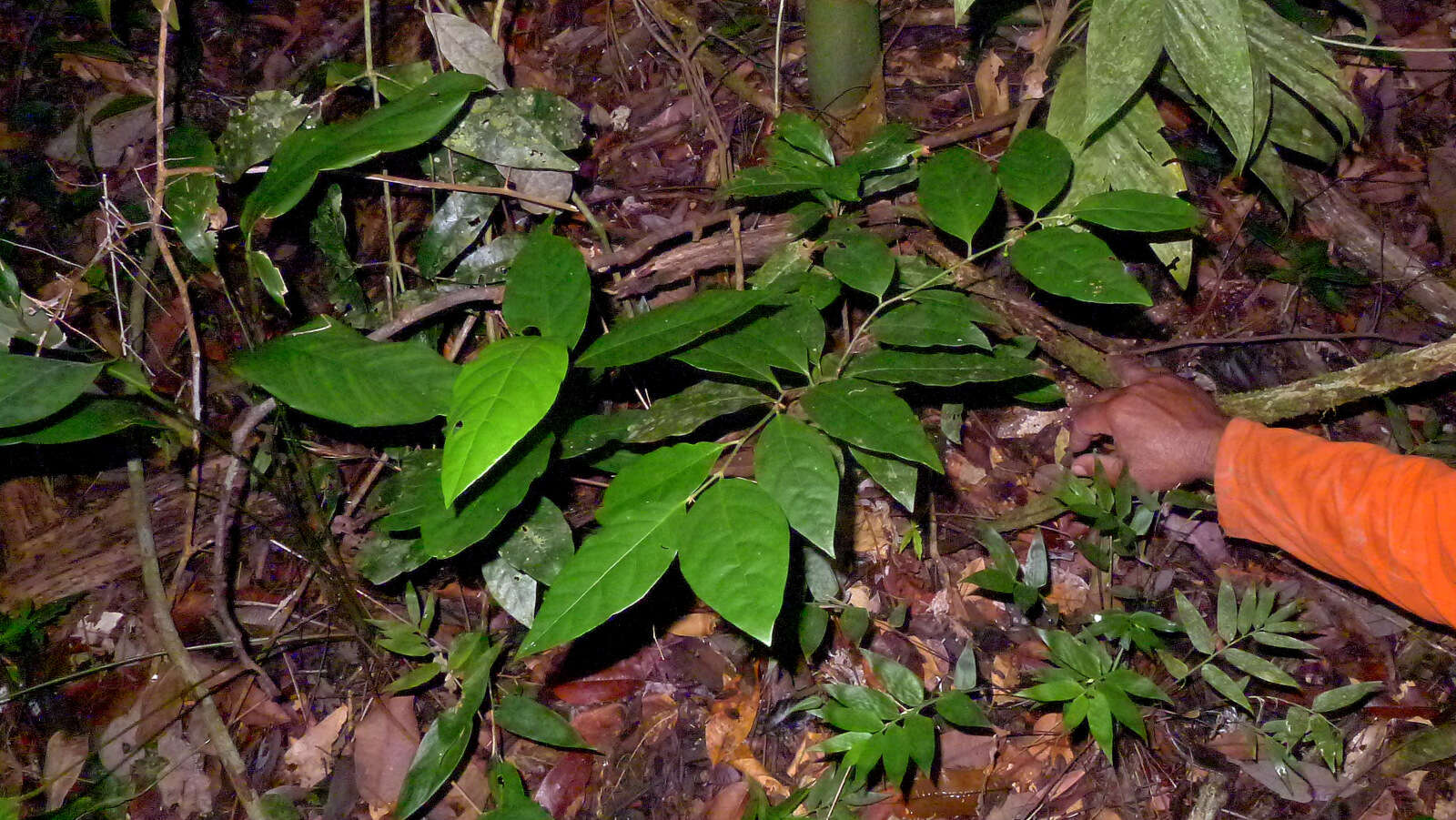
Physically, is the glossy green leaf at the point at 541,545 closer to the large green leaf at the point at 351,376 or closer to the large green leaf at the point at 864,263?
the large green leaf at the point at 351,376

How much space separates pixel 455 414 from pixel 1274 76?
1804 mm

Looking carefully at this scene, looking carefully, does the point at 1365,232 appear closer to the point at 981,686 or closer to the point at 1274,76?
the point at 1274,76

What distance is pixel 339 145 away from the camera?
57.6 inches

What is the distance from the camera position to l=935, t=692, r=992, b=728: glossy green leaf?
1.81 m

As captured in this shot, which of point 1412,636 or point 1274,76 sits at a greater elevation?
point 1274,76

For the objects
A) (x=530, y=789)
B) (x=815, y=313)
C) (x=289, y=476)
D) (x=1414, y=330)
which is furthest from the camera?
(x=1414, y=330)

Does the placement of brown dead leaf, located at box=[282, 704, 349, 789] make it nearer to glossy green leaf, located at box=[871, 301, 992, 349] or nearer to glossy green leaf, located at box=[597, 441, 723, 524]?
glossy green leaf, located at box=[597, 441, 723, 524]

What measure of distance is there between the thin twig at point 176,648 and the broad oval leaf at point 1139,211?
219 centimetres

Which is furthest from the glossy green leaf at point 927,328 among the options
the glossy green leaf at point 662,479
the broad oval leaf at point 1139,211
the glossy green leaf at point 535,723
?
the glossy green leaf at point 535,723

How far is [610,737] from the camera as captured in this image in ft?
6.51

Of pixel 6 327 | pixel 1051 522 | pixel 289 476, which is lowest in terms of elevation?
pixel 1051 522

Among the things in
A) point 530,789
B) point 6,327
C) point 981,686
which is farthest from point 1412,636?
point 6,327

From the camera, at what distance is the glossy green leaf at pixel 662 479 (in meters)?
1.13

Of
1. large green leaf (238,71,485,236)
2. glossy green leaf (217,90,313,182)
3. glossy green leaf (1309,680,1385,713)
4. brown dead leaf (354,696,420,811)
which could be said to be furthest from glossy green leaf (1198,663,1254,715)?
glossy green leaf (217,90,313,182)
